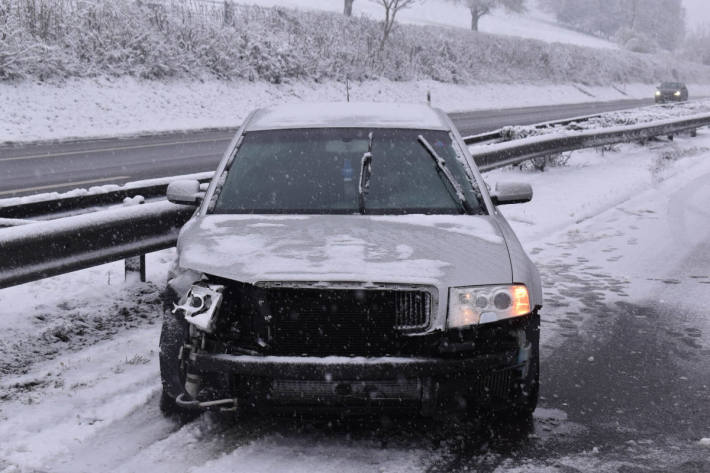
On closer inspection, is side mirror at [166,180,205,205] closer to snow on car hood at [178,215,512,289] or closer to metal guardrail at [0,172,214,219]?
snow on car hood at [178,215,512,289]

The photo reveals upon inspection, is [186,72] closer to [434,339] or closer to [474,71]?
[474,71]

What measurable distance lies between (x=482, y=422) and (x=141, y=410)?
175 centimetres

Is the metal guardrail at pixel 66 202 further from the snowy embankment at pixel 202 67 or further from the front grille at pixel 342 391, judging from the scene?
the snowy embankment at pixel 202 67

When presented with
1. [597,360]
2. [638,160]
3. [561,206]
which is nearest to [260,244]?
[597,360]

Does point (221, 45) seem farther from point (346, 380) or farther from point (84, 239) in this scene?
point (346, 380)

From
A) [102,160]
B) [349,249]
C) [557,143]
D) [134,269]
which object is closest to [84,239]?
[134,269]

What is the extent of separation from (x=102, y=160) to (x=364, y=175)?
1252 cm

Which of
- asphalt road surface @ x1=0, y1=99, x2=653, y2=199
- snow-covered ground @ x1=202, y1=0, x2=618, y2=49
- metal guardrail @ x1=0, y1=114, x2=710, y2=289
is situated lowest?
asphalt road surface @ x1=0, y1=99, x2=653, y2=199

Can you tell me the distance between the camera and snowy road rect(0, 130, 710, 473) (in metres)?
3.82

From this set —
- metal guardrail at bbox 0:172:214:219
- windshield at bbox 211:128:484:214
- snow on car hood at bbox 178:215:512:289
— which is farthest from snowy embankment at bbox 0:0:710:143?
snow on car hood at bbox 178:215:512:289

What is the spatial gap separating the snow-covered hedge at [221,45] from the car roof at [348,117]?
19886mm

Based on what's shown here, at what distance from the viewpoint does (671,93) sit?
5034 centimetres

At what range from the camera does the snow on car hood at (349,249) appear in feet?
12.2

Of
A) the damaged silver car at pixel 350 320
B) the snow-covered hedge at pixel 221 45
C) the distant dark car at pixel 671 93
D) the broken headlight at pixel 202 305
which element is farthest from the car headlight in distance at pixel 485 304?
the distant dark car at pixel 671 93
